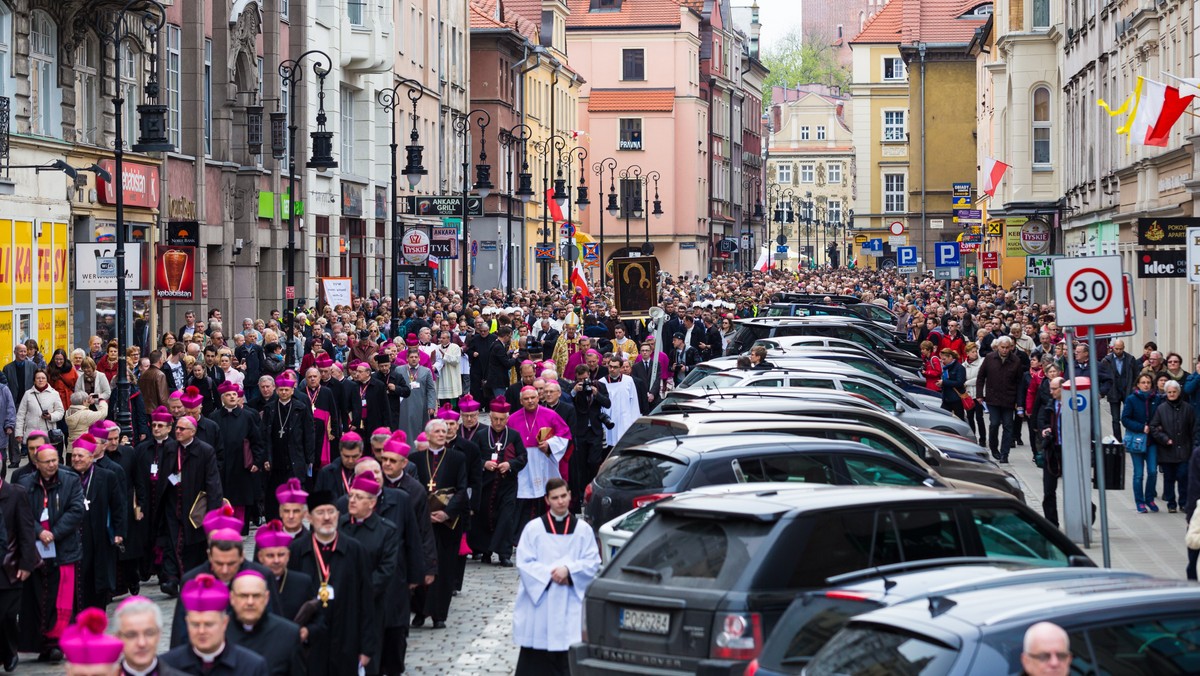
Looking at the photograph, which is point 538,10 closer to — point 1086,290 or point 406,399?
point 406,399

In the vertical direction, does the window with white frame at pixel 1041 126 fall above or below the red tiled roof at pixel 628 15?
below

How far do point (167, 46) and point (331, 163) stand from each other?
465 centimetres

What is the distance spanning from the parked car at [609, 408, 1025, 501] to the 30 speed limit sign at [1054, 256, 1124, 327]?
1554 mm

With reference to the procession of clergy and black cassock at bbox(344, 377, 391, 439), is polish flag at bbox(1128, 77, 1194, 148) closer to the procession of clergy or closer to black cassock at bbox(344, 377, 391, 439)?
the procession of clergy

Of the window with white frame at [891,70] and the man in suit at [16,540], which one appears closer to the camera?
the man in suit at [16,540]

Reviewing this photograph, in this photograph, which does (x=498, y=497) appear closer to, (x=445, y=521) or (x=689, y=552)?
(x=445, y=521)

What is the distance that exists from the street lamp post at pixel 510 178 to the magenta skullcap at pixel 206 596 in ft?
143

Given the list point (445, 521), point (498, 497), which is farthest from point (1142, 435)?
point (445, 521)

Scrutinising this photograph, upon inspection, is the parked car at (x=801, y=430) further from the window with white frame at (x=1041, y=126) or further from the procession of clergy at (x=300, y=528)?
the window with white frame at (x=1041, y=126)

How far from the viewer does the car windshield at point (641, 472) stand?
→ 13.4 meters

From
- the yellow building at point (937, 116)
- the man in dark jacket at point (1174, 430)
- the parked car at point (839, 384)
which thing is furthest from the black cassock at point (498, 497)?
the yellow building at point (937, 116)

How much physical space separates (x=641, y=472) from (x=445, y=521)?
7.21 ft

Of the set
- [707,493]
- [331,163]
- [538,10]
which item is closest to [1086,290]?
[707,493]

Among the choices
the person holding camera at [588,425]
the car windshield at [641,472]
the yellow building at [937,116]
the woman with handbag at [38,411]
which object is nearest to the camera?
the car windshield at [641,472]
